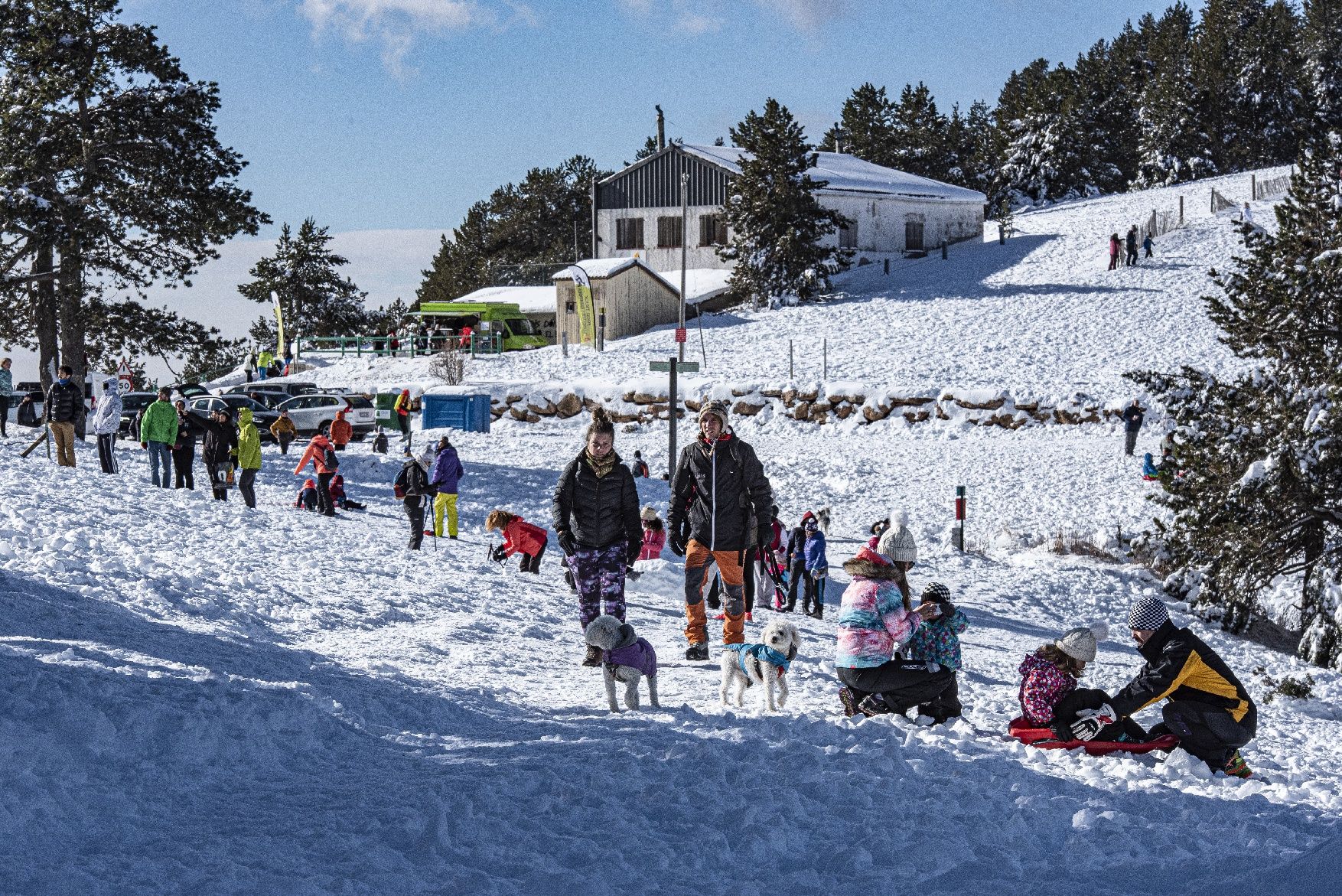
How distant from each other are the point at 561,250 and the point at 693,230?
23.3 metres

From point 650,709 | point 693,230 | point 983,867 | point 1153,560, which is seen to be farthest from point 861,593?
point 693,230

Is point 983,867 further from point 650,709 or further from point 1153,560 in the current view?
point 1153,560

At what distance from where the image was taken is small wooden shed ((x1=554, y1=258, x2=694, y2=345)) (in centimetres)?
4662

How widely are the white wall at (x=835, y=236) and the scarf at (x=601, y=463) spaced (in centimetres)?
4371

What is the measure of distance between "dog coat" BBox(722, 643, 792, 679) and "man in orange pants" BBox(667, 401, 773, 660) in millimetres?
887

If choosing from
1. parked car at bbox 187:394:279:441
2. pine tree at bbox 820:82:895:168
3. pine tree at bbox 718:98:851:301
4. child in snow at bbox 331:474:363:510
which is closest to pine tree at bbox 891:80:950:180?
pine tree at bbox 820:82:895:168

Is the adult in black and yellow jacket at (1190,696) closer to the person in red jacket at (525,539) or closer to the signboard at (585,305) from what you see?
the person in red jacket at (525,539)

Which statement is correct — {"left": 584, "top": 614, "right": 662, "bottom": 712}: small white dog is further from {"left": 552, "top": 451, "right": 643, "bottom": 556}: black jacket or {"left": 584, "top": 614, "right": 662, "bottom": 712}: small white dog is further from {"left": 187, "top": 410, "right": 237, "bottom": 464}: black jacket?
{"left": 187, "top": 410, "right": 237, "bottom": 464}: black jacket

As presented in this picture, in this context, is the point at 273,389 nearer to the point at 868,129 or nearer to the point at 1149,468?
the point at 1149,468

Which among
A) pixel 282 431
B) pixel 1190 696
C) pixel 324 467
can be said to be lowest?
pixel 1190 696

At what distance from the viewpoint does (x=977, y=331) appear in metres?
40.5

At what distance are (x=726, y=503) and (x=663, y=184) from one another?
4603cm

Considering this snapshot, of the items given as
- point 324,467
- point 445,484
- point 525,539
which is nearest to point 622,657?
point 525,539

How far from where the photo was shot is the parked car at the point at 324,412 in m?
32.3
